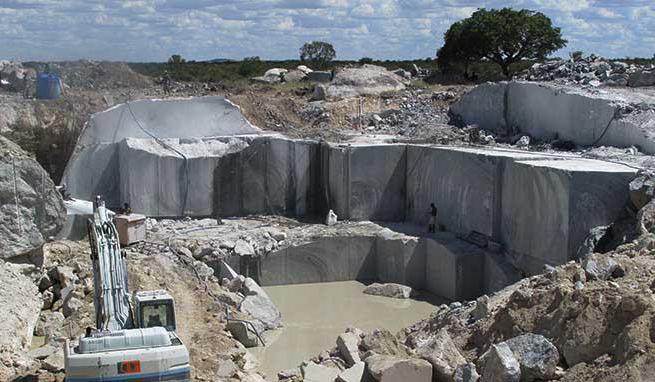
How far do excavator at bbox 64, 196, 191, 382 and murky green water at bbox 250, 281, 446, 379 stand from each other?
Answer: 4.65 m

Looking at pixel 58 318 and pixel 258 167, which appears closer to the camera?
pixel 58 318

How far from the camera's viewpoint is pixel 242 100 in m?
28.5

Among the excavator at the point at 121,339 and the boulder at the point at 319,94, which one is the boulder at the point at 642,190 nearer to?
the excavator at the point at 121,339

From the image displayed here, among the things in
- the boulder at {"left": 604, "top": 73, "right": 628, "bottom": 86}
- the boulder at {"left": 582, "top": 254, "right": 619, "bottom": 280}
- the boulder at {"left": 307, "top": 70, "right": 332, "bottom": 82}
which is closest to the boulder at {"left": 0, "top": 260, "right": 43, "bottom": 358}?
the boulder at {"left": 582, "top": 254, "right": 619, "bottom": 280}

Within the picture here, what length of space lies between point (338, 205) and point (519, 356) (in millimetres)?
14211

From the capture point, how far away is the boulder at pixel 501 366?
33.6 feet

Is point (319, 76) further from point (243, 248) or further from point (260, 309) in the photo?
point (260, 309)

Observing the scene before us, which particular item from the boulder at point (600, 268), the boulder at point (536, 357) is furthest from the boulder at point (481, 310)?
the boulder at point (536, 357)

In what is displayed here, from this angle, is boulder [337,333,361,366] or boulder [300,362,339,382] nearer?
boulder [300,362,339,382]

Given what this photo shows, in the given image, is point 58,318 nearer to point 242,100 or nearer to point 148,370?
point 148,370

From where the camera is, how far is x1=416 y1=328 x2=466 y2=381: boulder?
11547 millimetres

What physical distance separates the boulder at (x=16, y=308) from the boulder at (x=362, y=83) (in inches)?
632

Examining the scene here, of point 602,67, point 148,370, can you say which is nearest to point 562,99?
point 602,67

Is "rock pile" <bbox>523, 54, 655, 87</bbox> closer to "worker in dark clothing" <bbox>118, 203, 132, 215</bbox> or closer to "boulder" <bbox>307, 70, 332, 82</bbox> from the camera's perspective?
"boulder" <bbox>307, 70, 332, 82</bbox>
